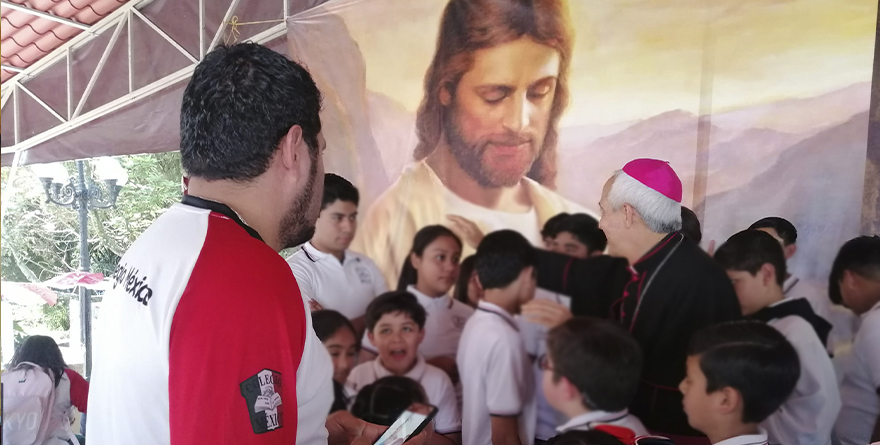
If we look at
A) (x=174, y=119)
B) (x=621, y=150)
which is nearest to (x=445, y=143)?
(x=621, y=150)

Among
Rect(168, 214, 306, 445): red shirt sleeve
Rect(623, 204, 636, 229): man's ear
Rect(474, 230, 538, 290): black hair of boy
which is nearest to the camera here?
Rect(168, 214, 306, 445): red shirt sleeve

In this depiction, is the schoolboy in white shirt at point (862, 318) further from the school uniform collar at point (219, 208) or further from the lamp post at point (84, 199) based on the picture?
the lamp post at point (84, 199)

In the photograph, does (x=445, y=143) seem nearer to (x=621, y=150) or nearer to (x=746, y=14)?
(x=621, y=150)

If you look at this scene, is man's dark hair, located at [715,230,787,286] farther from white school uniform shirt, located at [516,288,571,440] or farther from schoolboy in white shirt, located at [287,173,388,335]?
schoolboy in white shirt, located at [287,173,388,335]

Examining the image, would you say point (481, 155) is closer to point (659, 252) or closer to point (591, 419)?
point (659, 252)

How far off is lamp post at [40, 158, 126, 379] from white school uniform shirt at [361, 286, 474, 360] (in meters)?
0.90

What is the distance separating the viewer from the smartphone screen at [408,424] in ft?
5.38

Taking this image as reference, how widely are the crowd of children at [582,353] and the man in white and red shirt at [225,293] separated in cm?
67

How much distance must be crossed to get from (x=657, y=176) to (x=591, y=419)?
604mm

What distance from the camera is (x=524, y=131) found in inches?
62.4

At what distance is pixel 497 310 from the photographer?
1.69 meters

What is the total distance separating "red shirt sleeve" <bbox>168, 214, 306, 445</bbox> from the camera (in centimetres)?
86

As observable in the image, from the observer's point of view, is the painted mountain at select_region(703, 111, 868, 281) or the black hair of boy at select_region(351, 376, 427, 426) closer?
the painted mountain at select_region(703, 111, 868, 281)

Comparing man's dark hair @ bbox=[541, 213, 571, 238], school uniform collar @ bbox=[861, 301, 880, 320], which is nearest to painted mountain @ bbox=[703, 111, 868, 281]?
school uniform collar @ bbox=[861, 301, 880, 320]
